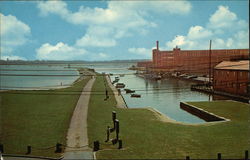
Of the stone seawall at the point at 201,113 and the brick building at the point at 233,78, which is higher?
the brick building at the point at 233,78

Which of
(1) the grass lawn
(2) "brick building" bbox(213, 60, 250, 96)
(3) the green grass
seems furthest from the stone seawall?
(3) the green grass

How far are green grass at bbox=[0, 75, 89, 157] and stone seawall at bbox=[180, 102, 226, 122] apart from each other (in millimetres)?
17941

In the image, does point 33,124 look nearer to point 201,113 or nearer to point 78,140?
point 78,140

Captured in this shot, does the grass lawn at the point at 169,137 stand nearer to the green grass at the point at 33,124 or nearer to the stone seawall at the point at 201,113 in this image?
the stone seawall at the point at 201,113

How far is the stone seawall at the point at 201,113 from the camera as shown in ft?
102

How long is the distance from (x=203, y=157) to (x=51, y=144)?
11839 millimetres

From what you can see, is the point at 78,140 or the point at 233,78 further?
the point at 233,78

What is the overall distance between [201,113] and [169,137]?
1569cm

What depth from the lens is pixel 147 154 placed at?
1756 centimetres

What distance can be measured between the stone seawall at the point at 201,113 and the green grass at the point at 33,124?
17941mm

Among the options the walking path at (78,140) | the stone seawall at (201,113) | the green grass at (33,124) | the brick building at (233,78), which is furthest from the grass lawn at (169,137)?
the brick building at (233,78)

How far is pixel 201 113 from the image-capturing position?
35.5 metres

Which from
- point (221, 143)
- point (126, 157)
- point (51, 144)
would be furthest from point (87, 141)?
point (221, 143)

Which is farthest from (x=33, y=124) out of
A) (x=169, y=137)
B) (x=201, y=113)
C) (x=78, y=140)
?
(x=201, y=113)
